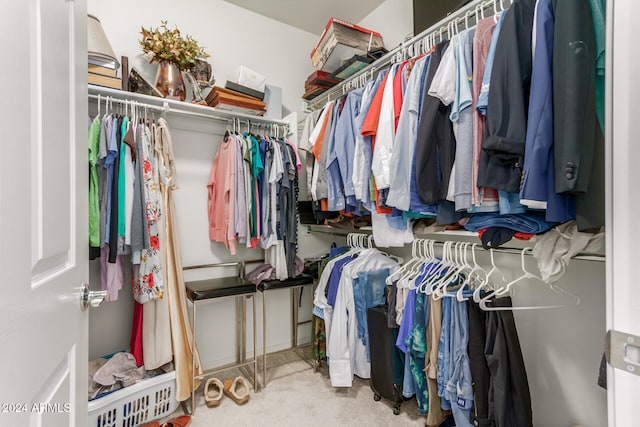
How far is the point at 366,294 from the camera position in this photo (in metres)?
1.80

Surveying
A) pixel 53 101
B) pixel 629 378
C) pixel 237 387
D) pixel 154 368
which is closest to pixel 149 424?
pixel 154 368

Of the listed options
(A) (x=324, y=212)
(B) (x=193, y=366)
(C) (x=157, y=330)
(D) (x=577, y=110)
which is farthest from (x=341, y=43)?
(B) (x=193, y=366)

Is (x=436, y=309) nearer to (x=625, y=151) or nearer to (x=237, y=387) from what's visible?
(x=625, y=151)

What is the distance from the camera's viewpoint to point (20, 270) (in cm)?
44

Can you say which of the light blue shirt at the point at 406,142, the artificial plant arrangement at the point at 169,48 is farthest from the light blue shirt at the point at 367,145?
the artificial plant arrangement at the point at 169,48

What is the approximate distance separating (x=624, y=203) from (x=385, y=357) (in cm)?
143

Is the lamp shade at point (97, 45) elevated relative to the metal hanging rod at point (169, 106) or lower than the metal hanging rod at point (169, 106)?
elevated

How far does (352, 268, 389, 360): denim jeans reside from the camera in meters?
1.79

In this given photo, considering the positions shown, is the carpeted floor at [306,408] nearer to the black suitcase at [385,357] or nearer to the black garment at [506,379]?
the black suitcase at [385,357]

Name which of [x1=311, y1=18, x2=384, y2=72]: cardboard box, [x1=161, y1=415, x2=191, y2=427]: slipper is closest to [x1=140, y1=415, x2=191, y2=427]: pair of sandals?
[x1=161, y1=415, x2=191, y2=427]: slipper

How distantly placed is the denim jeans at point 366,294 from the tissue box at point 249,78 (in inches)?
60.6

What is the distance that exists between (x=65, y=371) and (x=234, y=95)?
5.88 feet

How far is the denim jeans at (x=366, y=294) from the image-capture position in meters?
1.79

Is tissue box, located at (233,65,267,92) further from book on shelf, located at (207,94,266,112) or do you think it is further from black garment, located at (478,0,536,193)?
black garment, located at (478,0,536,193)
